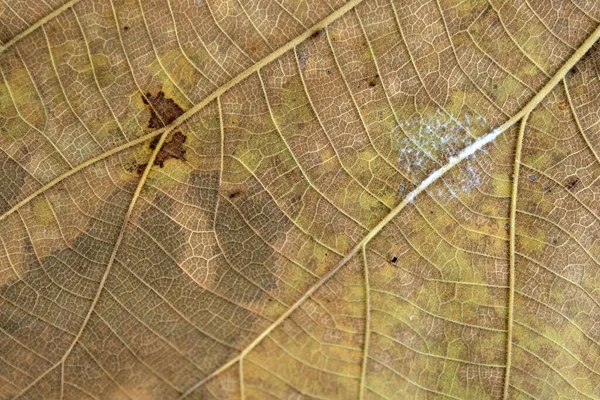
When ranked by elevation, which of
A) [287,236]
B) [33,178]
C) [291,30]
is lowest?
[33,178]

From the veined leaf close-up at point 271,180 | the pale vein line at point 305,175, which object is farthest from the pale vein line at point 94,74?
the pale vein line at point 305,175

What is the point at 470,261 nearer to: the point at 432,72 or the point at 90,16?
the point at 432,72

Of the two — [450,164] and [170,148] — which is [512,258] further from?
[170,148]

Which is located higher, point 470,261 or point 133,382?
point 470,261

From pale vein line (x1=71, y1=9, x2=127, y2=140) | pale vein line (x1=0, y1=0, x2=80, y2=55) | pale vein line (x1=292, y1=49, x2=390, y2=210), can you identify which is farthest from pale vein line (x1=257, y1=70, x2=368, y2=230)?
pale vein line (x1=0, y1=0, x2=80, y2=55)

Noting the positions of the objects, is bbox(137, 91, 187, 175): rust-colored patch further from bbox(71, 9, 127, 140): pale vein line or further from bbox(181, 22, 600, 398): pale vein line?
bbox(181, 22, 600, 398): pale vein line

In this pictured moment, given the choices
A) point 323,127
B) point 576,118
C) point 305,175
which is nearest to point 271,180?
point 305,175

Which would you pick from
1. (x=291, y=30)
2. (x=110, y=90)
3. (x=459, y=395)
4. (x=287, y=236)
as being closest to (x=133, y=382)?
(x=287, y=236)
